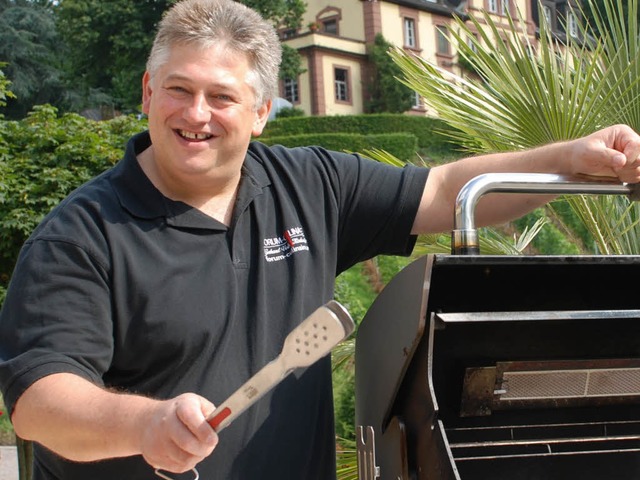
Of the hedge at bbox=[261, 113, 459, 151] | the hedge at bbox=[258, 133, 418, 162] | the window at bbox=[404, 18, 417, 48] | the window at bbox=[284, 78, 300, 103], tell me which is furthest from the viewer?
the window at bbox=[404, 18, 417, 48]

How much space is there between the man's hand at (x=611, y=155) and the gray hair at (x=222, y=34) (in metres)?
0.73

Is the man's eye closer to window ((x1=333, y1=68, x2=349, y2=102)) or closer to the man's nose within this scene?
the man's nose

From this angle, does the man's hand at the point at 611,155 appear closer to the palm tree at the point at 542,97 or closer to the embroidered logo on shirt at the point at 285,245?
the embroidered logo on shirt at the point at 285,245

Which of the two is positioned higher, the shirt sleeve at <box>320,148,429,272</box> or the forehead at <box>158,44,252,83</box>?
the forehead at <box>158,44,252,83</box>

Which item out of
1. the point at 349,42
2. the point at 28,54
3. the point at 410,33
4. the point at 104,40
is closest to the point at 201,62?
the point at 104,40

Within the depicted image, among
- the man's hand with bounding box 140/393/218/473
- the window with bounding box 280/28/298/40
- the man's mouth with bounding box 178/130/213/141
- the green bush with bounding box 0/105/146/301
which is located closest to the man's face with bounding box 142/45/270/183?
the man's mouth with bounding box 178/130/213/141

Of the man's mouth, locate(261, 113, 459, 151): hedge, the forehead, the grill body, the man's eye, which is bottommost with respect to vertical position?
the grill body

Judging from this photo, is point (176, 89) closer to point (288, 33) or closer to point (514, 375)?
Result: point (514, 375)

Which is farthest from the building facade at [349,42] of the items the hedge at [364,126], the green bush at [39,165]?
the green bush at [39,165]

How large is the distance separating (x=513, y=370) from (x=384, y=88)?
109 ft

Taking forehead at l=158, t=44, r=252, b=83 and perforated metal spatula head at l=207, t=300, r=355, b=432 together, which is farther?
forehead at l=158, t=44, r=252, b=83

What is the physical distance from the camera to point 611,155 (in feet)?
6.36

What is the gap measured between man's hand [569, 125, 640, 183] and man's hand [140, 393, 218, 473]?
3.45ft

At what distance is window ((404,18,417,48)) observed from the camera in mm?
37719
